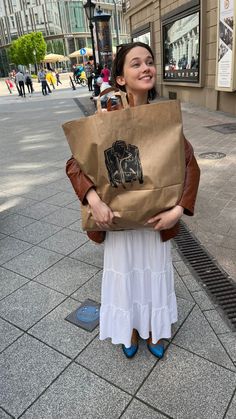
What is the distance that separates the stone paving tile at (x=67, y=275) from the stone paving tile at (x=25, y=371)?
656 mm

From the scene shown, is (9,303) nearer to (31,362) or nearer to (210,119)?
(31,362)

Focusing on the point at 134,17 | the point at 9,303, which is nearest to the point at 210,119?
the point at 9,303

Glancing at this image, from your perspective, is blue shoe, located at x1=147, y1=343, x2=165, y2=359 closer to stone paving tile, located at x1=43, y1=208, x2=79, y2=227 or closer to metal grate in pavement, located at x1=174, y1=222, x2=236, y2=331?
metal grate in pavement, located at x1=174, y1=222, x2=236, y2=331

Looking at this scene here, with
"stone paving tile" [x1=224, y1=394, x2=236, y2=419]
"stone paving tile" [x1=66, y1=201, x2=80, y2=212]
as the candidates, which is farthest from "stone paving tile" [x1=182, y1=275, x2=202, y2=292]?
"stone paving tile" [x1=66, y1=201, x2=80, y2=212]

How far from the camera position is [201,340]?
7.86 feet

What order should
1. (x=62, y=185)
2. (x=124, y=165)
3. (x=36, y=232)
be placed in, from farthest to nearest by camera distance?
1. (x=62, y=185)
2. (x=36, y=232)
3. (x=124, y=165)

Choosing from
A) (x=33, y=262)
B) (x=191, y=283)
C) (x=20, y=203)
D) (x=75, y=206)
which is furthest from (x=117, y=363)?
(x=20, y=203)

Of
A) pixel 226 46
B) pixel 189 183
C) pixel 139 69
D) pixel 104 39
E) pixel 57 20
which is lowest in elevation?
pixel 189 183

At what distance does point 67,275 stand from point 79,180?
1.74 metres

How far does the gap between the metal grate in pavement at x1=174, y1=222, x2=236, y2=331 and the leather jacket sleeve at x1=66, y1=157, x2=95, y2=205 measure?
160 centimetres

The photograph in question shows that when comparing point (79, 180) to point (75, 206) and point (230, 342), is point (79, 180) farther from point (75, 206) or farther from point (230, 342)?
point (75, 206)

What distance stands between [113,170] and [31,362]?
1.53 metres

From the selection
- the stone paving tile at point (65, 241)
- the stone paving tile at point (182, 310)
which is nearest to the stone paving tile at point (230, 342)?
the stone paving tile at point (182, 310)

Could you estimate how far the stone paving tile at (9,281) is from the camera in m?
3.10
